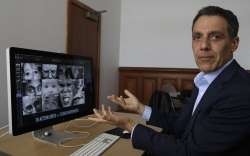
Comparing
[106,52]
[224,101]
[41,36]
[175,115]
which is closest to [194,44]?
[224,101]

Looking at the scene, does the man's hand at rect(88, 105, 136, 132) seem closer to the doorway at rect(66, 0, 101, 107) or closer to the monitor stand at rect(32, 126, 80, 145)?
the monitor stand at rect(32, 126, 80, 145)

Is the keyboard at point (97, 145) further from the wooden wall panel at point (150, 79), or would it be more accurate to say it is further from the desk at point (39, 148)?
the wooden wall panel at point (150, 79)

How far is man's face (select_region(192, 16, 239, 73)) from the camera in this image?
44.3 inches

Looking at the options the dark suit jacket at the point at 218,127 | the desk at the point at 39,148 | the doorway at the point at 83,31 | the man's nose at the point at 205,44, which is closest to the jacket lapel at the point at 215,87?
the dark suit jacket at the point at 218,127

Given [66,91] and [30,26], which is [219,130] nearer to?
[66,91]

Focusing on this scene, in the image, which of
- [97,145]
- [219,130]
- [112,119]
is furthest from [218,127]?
[97,145]

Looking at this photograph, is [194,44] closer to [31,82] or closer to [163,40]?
[31,82]

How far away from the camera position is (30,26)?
2.20 m

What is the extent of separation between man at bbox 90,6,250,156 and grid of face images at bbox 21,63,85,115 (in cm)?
31

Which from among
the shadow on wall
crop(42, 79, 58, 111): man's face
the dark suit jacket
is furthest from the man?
the shadow on wall

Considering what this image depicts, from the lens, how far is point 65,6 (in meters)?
2.65

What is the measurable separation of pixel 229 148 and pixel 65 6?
219cm

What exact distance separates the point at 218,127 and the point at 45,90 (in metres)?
0.83

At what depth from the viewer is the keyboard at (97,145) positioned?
121 centimetres
